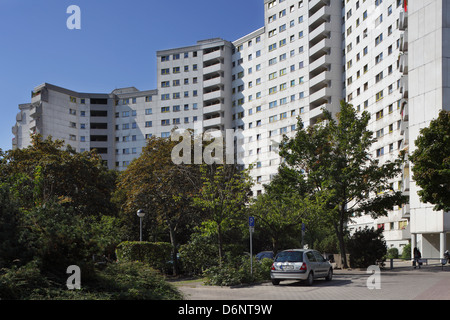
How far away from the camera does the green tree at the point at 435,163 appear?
28.9 metres

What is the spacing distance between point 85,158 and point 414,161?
25352mm

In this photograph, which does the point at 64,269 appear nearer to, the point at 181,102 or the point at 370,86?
the point at 370,86


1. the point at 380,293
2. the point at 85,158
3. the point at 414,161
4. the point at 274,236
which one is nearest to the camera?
the point at 380,293

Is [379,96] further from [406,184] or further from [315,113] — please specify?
[406,184]

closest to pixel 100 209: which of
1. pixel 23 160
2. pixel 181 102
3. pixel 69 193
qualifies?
pixel 69 193

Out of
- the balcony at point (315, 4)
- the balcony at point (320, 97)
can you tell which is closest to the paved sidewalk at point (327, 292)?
the balcony at point (320, 97)

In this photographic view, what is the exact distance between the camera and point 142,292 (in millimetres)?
11789

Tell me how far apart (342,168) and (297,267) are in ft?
41.9

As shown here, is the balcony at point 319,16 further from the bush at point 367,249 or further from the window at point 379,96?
the bush at point 367,249

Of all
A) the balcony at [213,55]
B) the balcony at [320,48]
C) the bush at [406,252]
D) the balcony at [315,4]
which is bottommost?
the bush at [406,252]

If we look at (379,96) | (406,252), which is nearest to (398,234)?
(406,252)

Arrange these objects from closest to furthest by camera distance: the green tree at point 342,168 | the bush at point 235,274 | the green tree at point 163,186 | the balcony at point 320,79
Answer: the bush at point 235,274, the green tree at point 342,168, the green tree at point 163,186, the balcony at point 320,79

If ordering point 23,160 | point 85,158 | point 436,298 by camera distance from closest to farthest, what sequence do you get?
point 436,298 → point 23,160 → point 85,158

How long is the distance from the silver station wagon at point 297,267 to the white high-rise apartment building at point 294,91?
18.5m
